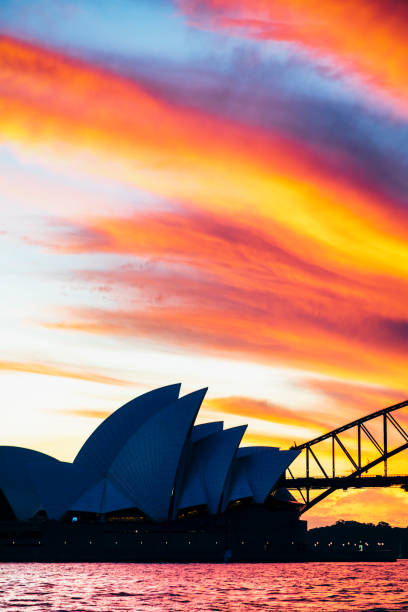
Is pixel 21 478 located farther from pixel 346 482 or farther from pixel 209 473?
pixel 346 482

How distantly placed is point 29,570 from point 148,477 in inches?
993

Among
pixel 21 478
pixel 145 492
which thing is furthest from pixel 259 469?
pixel 21 478

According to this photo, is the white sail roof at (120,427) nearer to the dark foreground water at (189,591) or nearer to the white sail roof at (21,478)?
the white sail roof at (21,478)

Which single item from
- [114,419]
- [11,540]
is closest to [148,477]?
Result: [114,419]

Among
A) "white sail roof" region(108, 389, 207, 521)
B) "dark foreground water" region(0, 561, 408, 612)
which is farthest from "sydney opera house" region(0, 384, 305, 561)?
"dark foreground water" region(0, 561, 408, 612)

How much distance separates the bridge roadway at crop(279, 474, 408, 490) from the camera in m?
159

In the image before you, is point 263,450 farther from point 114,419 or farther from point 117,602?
point 117,602

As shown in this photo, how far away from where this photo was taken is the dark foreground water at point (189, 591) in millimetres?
58625

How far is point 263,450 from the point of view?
13862 cm

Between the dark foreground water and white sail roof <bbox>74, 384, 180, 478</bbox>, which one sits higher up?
white sail roof <bbox>74, 384, 180, 478</bbox>

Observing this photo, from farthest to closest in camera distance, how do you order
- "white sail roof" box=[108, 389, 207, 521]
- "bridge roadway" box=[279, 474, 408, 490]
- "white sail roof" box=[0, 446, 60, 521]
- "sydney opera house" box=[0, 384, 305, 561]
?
"bridge roadway" box=[279, 474, 408, 490] < "white sail roof" box=[0, 446, 60, 521] < "sydney opera house" box=[0, 384, 305, 561] < "white sail roof" box=[108, 389, 207, 521]

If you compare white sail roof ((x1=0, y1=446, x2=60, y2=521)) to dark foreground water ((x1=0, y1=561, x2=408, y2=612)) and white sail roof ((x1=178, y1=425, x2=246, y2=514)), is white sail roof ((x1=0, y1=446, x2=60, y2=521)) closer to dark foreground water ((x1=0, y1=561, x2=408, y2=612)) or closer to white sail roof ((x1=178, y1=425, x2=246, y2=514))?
white sail roof ((x1=178, y1=425, x2=246, y2=514))

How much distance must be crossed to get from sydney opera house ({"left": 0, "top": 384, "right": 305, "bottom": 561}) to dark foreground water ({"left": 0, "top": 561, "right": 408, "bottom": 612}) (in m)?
22.6

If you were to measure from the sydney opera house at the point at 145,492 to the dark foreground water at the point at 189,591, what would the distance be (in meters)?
22.6
